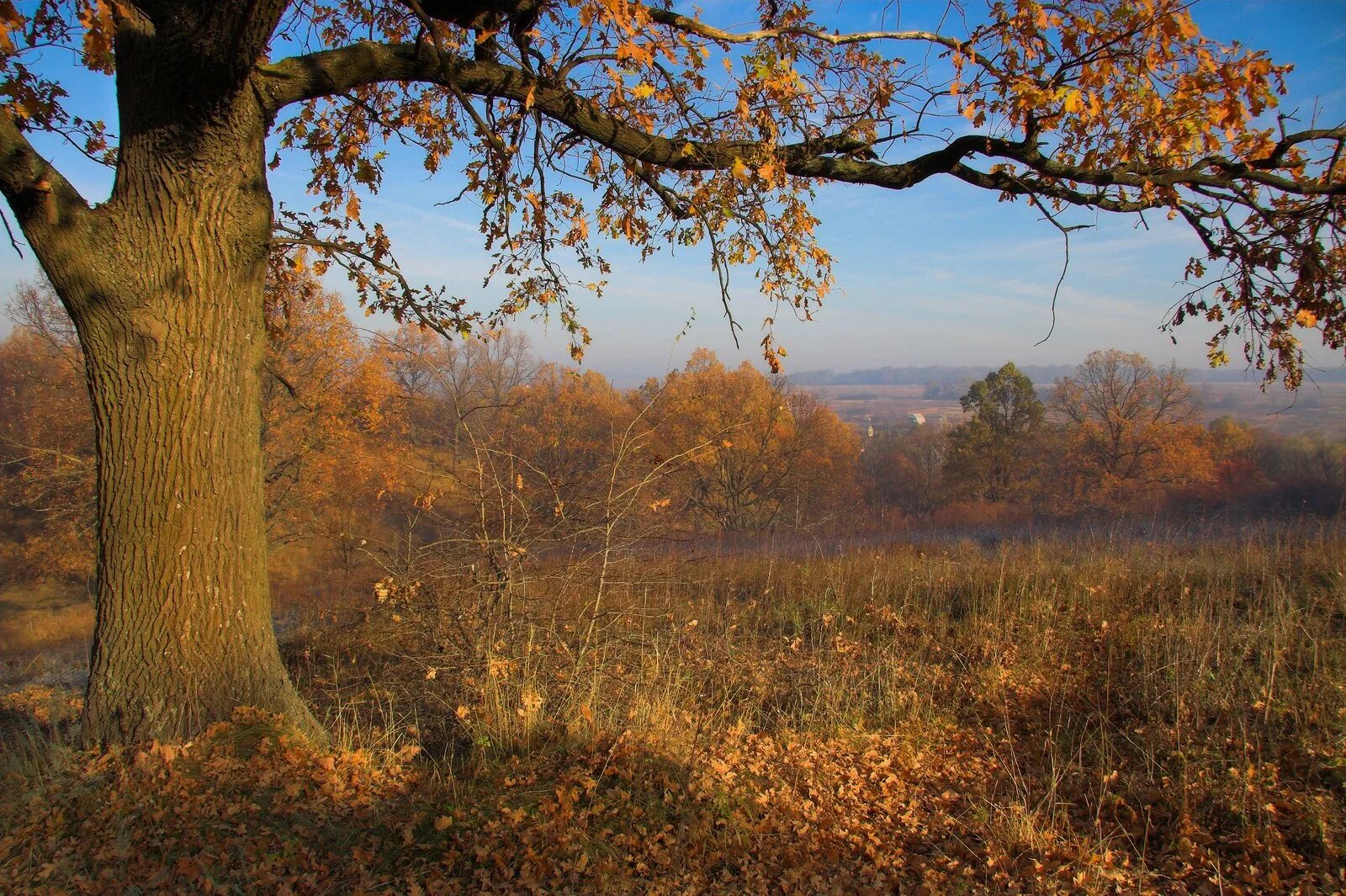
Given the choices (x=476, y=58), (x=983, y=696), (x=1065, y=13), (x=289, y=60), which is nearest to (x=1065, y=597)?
(x=983, y=696)

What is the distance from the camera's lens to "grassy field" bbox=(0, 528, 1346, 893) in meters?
2.76

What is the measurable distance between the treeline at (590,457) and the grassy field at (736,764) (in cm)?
63

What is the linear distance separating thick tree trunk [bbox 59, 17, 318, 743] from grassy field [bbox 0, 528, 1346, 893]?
323 millimetres

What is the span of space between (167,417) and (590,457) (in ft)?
69.0

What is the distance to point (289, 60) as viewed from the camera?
12.9ft

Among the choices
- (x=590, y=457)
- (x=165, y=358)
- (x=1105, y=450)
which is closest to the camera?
(x=165, y=358)

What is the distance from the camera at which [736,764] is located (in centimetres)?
369

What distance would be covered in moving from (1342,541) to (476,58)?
922 centimetres

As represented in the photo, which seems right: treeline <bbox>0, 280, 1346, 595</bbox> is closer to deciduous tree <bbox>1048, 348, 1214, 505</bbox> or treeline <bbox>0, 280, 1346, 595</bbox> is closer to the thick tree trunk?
deciduous tree <bbox>1048, 348, 1214, 505</bbox>

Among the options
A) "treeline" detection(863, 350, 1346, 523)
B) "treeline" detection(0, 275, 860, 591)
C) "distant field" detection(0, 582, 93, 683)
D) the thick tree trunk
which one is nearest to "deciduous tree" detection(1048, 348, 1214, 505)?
"treeline" detection(863, 350, 1346, 523)

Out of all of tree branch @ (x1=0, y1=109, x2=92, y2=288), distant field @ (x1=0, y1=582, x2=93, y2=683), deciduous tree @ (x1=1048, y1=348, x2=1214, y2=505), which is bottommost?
distant field @ (x1=0, y1=582, x2=93, y2=683)

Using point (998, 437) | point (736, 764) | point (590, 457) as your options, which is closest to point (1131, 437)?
point (998, 437)

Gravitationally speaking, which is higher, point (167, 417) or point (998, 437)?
point (167, 417)

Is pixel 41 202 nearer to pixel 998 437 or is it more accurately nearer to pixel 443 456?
pixel 443 456
